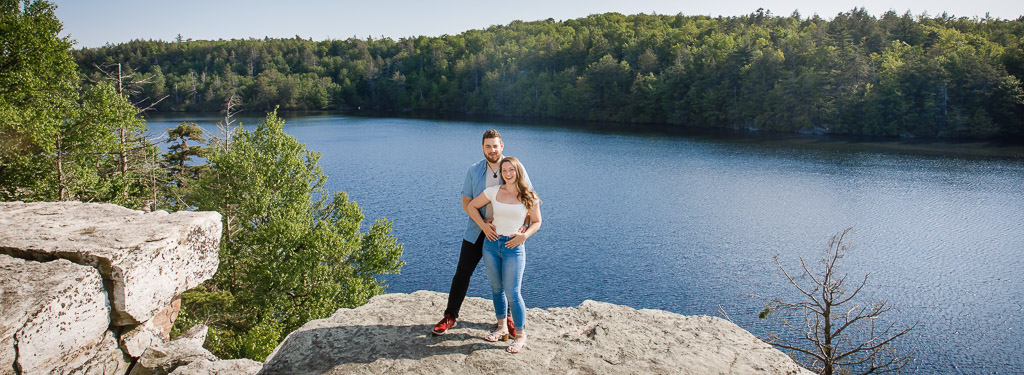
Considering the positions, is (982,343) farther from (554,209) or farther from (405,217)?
(405,217)

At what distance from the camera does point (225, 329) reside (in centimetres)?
1609

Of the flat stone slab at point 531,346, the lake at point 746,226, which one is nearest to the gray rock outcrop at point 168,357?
the flat stone slab at point 531,346

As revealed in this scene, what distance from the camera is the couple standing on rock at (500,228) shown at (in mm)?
4770

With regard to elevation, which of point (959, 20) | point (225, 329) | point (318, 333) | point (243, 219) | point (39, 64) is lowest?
point (225, 329)

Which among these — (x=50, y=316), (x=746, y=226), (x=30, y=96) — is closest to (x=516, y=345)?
(x=50, y=316)

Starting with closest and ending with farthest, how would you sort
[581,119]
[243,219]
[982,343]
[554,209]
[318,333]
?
[318,333] → [982,343] → [243,219] → [554,209] → [581,119]

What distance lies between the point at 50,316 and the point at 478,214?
116 inches

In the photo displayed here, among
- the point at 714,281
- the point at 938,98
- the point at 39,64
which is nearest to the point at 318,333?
the point at 39,64

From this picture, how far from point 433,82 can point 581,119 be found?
36.6m

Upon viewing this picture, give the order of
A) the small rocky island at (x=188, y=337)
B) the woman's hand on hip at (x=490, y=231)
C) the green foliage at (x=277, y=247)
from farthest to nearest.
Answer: the green foliage at (x=277, y=247), the woman's hand on hip at (x=490, y=231), the small rocky island at (x=188, y=337)

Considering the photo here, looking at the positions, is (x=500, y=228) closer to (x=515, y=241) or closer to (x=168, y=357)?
(x=515, y=241)

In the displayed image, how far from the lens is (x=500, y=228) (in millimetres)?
4777

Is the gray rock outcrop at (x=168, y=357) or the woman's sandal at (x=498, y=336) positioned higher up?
the woman's sandal at (x=498, y=336)

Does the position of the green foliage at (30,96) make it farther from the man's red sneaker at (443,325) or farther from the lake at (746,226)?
the man's red sneaker at (443,325)
